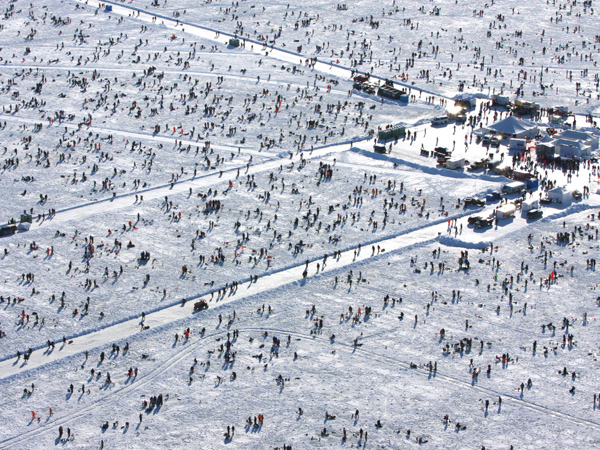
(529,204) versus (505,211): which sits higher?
(529,204)

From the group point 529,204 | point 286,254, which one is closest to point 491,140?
point 529,204

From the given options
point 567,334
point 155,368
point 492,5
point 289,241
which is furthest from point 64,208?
point 492,5

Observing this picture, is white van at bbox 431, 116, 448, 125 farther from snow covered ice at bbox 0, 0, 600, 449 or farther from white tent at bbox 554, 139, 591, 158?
white tent at bbox 554, 139, 591, 158

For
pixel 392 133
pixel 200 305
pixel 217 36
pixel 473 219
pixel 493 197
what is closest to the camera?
pixel 200 305

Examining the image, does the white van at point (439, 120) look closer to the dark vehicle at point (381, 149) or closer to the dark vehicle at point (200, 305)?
the dark vehicle at point (381, 149)

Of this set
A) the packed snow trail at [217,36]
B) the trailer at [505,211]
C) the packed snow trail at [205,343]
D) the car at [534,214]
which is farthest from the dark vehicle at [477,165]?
the packed snow trail at [205,343]

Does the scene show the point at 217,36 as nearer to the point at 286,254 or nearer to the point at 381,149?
the point at 381,149

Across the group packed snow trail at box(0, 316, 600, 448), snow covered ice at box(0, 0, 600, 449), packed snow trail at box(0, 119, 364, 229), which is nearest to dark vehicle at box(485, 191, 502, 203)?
snow covered ice at box(0, 0, 600, 449)
